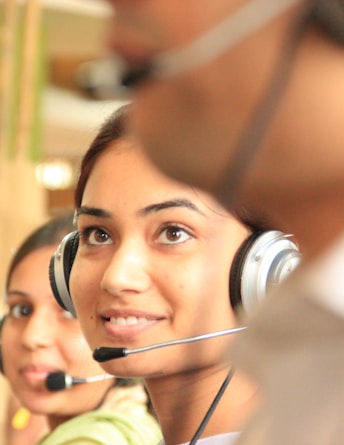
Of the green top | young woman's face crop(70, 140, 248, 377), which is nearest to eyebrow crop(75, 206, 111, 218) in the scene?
young woman's face crop(70, 140, 248, 377)

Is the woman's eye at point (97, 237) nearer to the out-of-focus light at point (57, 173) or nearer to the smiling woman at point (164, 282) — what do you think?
the smiling woman at point (164, 282)

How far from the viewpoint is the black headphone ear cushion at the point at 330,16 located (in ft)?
1.72

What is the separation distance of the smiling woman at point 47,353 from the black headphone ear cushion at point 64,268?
0.34 metres

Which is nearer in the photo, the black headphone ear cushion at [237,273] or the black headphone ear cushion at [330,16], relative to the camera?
the black headphone ear cushion at [330,16]

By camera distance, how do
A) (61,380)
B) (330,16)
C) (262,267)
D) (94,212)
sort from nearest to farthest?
(330,16) → (262,267) → (94,212) → (61,380)

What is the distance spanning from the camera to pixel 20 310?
5.16ft

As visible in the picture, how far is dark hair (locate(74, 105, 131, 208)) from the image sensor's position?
1.04 meters

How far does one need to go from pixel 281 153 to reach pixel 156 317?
444 millimetres

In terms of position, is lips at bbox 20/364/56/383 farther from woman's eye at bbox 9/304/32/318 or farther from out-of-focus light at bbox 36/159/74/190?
out-of-focus light at bbox 36/159/74/190

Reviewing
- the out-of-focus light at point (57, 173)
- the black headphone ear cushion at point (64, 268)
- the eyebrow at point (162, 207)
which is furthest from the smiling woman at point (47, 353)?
the out-of-focus light at point (57, 173)

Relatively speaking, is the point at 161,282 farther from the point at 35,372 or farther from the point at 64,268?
the point at 35,372

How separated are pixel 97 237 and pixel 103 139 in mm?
102

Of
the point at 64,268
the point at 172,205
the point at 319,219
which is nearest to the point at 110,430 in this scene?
the point at 64,268

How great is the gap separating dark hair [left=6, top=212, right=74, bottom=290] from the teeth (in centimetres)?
52
